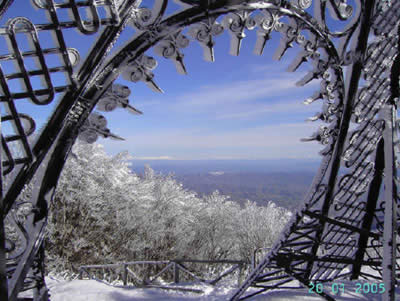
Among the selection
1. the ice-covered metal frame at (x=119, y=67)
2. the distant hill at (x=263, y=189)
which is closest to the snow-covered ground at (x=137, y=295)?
the ice-covered metal frame at (x=119, y=67)

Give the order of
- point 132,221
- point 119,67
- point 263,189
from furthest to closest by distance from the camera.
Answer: point 263,189, point 132,221, point 119,67

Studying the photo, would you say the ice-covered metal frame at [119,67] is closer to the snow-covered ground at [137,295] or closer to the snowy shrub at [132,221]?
the snow-covered ground at [137,295]

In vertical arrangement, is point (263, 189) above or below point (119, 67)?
below

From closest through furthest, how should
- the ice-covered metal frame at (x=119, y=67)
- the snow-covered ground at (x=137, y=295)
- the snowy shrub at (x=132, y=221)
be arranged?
1. the ice-covered metal frame at (x=119, y=67)
2. the snow-covered ground at (x=137, y=295)
3. the snowy shrub at (x=132, y=221)

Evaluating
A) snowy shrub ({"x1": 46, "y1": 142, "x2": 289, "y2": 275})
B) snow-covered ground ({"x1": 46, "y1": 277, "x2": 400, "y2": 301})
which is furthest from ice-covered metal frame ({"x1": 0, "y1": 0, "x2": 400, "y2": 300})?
snowy shrub ({"x1": 46, "y1": 142, "x2": 289, "y2": 275})

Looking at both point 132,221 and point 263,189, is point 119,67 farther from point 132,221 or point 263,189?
point 263,189

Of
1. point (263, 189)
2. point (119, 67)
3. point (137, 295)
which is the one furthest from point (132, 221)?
point (263, 189)

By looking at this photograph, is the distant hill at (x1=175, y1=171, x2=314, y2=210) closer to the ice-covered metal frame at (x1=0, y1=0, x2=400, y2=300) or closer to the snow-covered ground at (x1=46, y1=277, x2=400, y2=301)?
the snow-covered ground at (x1=46, y1=277, x2=400, y2=301)

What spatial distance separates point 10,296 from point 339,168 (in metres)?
3.73

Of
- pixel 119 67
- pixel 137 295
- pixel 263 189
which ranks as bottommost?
pixel 263 189

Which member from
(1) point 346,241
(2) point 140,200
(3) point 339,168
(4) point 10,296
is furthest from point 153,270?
(4) point 10,296

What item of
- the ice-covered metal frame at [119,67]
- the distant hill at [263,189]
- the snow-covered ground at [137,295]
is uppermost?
the ice-covered metal frame at [119,67]

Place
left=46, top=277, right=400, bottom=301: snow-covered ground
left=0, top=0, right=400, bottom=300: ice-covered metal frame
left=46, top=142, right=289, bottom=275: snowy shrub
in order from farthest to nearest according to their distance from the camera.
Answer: left=46, top=142, right=289, bottom=275: snowy shrub
left=46, top=277, right=400, bottom=301: snow-covered ground
left=0, top=0, right=400, bottom=300: ice-covered metal frame

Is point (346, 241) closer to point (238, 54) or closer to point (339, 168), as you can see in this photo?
point (339, 168)
